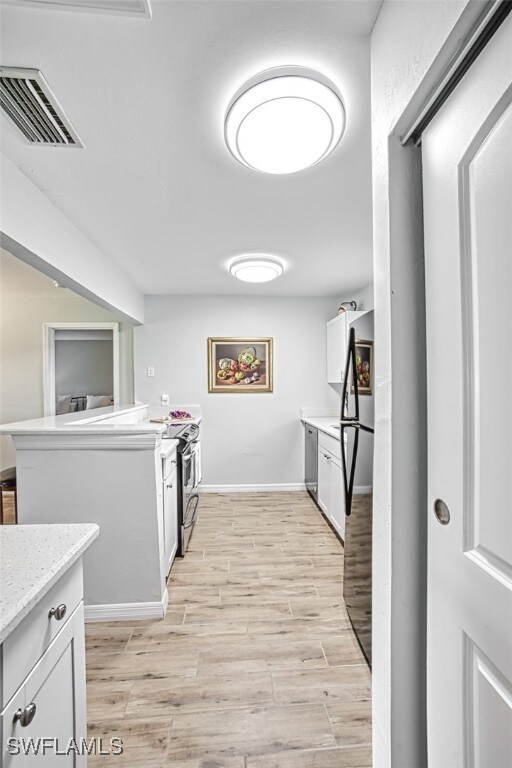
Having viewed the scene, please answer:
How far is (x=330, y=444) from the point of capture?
3326 mm

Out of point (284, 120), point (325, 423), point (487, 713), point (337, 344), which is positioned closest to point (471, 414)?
point (487, 713)

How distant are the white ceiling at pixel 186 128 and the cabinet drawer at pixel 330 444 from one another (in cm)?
160

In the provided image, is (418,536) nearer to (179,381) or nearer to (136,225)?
(136,225)

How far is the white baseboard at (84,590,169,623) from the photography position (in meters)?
2.08

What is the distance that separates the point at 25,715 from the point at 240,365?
395 centimetres

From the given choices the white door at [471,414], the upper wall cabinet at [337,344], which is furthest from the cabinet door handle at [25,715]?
the upper wall cabinet at [337,344]

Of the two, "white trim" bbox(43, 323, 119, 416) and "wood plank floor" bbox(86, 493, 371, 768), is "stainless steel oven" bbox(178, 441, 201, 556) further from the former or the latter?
"white trim" bbox(43, 323, 119, 416)

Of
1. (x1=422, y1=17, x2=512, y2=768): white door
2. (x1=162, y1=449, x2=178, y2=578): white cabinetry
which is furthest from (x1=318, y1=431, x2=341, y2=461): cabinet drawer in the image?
(x1=422, y1=17, x2=512, y2=768): white door

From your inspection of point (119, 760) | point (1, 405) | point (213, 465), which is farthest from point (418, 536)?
point (1, 405)

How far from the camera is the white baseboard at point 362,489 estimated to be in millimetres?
1661

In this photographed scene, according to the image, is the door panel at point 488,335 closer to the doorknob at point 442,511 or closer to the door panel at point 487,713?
the doorknob at point 442,511

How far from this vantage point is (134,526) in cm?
210

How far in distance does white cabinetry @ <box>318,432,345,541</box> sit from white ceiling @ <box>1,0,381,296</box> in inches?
66.9

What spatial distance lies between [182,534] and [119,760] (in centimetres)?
160
